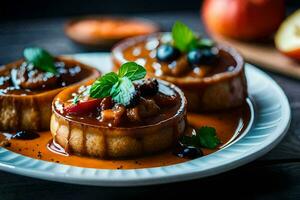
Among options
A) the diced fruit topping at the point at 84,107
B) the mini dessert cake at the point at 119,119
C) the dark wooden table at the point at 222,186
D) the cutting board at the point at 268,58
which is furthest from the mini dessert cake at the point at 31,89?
the cutting board at the point at 268,58

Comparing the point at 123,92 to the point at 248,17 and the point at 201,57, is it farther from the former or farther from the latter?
the point at 248,17

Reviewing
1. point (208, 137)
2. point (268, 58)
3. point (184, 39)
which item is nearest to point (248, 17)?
point (268, 58)

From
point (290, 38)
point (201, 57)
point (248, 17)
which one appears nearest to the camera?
point (201, 57)

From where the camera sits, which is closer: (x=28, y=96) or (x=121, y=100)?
(x=121, y=100)

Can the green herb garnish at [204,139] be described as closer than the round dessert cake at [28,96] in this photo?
Yes

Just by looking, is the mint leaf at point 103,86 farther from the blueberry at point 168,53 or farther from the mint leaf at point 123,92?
the blueberry at point 168,53

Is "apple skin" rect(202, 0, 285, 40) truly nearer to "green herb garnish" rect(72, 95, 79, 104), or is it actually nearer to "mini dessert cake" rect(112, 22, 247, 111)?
"mini dessert cake" rect(112, 22, 247, 111)

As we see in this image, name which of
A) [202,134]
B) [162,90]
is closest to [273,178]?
[202,134]

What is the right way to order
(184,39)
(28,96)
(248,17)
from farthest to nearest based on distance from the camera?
1. (248,17)
2. (184,39)
3. (28,96)
